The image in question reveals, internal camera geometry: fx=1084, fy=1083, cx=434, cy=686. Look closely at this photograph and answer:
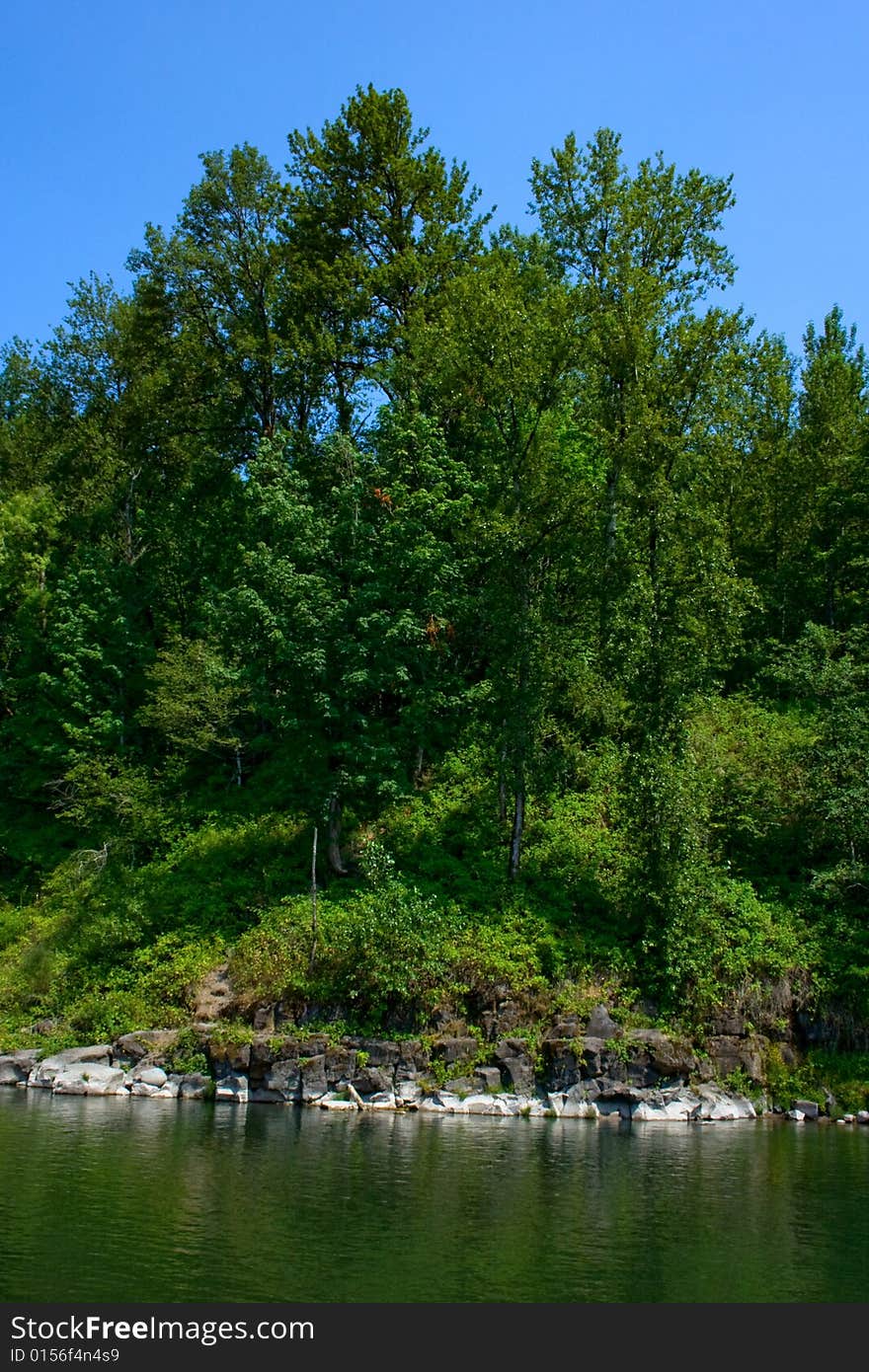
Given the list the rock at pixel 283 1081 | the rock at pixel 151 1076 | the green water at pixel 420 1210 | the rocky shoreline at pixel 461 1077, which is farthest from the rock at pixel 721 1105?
the rock at pixel 151 1076

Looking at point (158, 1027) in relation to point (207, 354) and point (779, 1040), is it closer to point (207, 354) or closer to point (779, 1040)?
point (779, 1040)

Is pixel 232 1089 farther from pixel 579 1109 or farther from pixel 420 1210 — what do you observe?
pixel 420 1210

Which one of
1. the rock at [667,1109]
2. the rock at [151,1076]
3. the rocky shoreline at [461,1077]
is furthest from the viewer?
the rock at [151,1076]

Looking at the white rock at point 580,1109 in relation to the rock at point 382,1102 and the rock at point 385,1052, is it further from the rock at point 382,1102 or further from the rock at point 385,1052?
the rock at point 382,1102

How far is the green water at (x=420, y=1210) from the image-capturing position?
45.2 feet

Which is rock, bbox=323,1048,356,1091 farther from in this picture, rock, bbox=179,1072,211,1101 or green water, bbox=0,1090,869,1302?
rock, bbox=179,1072,211,1101

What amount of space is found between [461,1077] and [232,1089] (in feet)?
20.1

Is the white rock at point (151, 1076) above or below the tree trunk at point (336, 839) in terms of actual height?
below

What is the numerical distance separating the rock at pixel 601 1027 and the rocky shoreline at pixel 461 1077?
1.0 inches

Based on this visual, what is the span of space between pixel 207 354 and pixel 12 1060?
31092mm

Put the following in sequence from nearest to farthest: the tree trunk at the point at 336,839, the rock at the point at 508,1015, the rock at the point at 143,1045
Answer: the rock at the point at 508,1015 → the rock at the point at 143,1045 → the tree trunk at the point at 336,839

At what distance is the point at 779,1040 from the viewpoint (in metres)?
29.5

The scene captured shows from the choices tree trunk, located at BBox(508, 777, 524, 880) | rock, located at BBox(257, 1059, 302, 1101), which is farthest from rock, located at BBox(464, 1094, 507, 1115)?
tree trunk, located at BBox(508, 777, 524, 880)

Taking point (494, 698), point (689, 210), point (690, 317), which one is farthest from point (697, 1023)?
point (689, 210)
